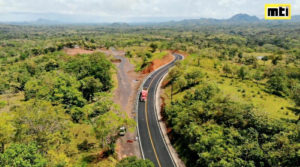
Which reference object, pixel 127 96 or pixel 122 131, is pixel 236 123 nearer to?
pixel 122 131

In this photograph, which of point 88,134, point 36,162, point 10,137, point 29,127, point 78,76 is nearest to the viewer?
point 36,162

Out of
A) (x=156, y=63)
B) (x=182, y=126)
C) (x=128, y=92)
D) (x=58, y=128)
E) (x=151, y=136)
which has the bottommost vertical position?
(x=151, y=136)

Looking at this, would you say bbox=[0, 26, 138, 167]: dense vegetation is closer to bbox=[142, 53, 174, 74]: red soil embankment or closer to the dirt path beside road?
the dirt path beside road

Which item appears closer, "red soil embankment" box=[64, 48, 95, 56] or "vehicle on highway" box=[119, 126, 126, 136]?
"vehicle on highway" box=[119, 126, 126, 136]

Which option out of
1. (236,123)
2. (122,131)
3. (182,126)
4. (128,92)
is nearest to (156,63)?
(128,92)

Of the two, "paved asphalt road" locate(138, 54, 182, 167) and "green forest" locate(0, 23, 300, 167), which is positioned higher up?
"green forest" locate(0, 23, 300, 167)

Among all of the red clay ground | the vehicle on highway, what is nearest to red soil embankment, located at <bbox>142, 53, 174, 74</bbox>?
the red clay ground

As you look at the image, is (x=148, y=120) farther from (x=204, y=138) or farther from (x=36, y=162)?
(x=36, y=162)

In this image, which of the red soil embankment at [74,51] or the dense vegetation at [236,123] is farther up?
the red soil embankment at [74,51]

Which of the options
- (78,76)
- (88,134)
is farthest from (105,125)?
(78,76)

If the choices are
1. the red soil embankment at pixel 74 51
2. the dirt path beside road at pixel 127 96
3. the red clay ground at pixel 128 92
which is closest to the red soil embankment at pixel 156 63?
the red clay ground at pixel 128 92

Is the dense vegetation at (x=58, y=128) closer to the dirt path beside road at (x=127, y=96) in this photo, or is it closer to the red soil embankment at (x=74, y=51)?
the dirt path beside road at (x=127, y=96)
